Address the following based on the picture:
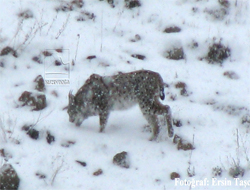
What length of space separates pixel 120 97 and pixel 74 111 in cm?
95

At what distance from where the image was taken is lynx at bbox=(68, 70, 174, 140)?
27.8 feet

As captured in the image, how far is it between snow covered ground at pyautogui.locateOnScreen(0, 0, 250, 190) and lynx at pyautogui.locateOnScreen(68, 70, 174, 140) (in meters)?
0.28

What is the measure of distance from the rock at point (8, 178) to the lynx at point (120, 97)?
220 cm

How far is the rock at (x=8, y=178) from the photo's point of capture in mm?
6676

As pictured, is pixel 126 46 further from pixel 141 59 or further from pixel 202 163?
pixel 202 163

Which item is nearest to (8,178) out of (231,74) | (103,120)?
(103,120)

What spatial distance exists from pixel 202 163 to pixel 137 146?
1238 millimetres

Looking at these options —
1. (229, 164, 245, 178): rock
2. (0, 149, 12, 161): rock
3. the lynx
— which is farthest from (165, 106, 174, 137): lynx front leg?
(0, 149, 12, 161): rock

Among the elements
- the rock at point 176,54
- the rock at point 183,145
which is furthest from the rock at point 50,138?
the rock at point 176,54

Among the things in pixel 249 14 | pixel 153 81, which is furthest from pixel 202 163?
pixel 249 14

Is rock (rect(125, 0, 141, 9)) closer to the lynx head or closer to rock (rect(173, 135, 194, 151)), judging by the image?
the lynx head

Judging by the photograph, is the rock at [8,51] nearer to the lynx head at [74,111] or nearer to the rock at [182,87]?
the lynx head at [74,111]

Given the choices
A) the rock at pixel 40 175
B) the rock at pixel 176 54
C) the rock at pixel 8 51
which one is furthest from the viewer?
the rock at pixel 176 54

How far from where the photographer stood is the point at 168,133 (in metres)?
8.57
